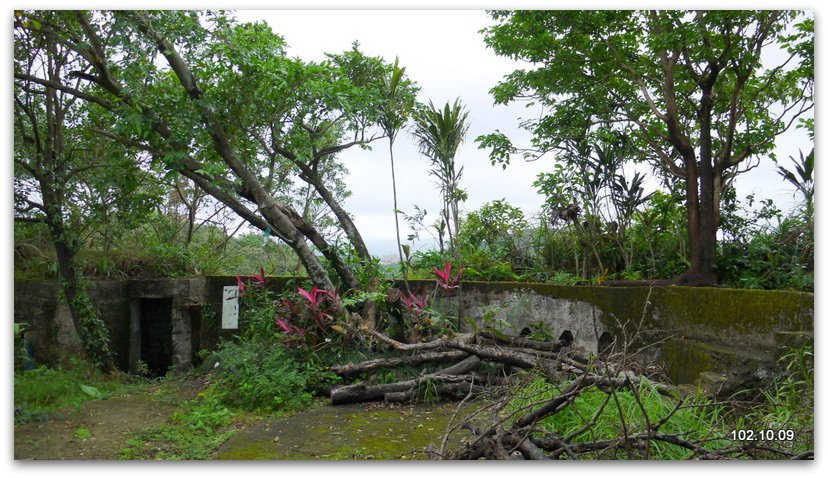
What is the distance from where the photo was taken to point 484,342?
5.44 m

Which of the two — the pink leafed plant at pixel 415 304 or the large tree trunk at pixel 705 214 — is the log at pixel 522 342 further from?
the large tree trunk at pixel 705 214

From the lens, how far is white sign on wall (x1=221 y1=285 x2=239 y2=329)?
6.49 meters

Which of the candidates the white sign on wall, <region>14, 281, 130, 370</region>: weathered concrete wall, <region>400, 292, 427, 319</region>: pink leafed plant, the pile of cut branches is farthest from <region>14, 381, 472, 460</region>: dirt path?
the white sign on wall

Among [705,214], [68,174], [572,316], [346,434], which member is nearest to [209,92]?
[68,174]

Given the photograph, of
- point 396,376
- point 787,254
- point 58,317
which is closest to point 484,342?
point 396,376

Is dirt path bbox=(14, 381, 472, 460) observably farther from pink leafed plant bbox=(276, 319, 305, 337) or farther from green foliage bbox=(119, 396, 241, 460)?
pink leafed plant bbox=(276, 319, 305, 337)

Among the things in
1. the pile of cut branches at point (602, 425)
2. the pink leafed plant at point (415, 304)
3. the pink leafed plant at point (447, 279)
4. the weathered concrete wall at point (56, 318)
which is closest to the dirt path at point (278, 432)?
the pile of cut branches at point (602, 425)

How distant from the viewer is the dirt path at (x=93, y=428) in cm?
355

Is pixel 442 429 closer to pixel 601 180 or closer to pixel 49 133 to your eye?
pixel 601 180

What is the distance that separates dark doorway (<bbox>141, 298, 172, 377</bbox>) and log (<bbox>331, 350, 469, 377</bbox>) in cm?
293

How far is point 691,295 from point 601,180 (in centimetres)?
185

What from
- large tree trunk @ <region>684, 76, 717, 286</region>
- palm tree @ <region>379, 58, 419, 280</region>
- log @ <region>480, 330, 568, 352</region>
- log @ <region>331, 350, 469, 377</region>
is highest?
palm tree @ <region>379, 58, 419, 280</region>

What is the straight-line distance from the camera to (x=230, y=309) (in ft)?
21.5

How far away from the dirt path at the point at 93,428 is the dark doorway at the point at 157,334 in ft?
6.40
